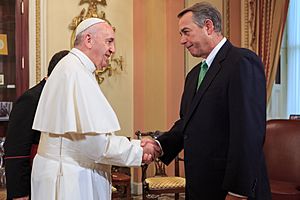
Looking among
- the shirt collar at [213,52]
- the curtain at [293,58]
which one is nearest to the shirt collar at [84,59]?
the shirt collar at [213,52]

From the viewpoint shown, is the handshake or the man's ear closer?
the man's ear

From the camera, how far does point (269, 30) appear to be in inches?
196

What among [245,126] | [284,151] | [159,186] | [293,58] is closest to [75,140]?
[245,126]

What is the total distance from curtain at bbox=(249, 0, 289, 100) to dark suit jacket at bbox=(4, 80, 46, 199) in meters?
3.17

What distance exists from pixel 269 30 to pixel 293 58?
446 millimetres

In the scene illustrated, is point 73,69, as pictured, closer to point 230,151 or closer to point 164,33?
point 230,151

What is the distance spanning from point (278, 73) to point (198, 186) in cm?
337

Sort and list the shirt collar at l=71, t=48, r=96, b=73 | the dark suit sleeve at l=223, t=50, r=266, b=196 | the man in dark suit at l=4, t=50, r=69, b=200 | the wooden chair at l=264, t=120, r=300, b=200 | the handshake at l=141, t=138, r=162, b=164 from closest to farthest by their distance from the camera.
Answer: the dark suit sleeve at l=223, t=50, r=266, b=196
the shirt collar at l=71, t=48, r=96, b=73
the handshake at l=141, t=138, r=162, b=164
the man in dark suit at l=4, t=50, r=69, b=200
the wooden chair at l=264, t=120, r=300, b=200

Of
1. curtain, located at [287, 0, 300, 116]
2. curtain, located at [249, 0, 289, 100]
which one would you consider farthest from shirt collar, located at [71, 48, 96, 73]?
curtain, located at [287, 0, 300, 116]

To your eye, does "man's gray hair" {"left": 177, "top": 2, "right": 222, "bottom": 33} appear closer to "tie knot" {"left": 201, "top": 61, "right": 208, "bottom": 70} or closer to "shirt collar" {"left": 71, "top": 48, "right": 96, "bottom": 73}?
"tie knot" {"left": 201, "top": 61, "right": 208, "bottom": 70}

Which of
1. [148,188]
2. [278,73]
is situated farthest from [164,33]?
[148,188]

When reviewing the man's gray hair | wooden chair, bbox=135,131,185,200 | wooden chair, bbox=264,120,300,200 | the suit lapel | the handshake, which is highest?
the man's gray hair

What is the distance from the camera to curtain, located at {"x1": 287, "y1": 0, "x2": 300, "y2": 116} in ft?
16.5

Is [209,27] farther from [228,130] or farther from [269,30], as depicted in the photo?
[269,30]
